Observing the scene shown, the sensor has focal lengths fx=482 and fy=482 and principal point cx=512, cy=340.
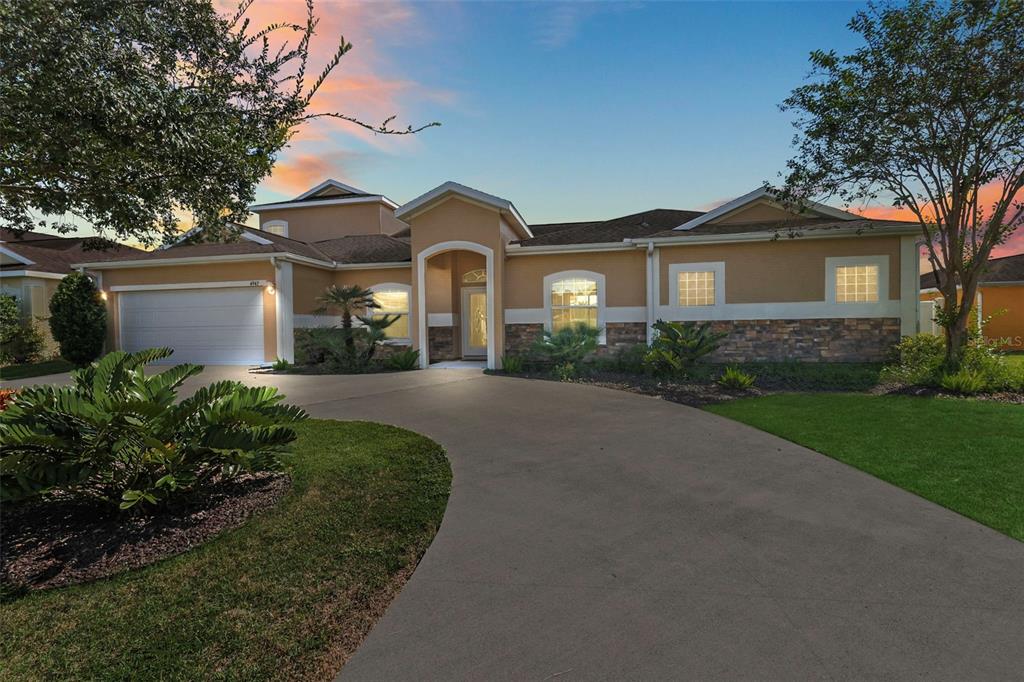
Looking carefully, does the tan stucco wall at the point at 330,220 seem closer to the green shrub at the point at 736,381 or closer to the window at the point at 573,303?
the window at the point at 573,303

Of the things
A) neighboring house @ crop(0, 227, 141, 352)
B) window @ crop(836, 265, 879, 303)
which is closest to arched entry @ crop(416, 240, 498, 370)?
window @ crop(836, 265, 879, 303)

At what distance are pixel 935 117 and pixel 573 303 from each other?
855 cm

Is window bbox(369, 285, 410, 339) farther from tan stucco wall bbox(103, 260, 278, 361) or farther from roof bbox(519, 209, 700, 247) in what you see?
roof bbox(519, 209, 700, 247)

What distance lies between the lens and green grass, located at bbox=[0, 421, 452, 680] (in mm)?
2234

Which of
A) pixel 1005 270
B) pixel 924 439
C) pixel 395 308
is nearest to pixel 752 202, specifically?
pixel 924 439

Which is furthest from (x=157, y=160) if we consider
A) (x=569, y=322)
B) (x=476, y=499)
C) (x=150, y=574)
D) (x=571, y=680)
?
(x=569, y=322)

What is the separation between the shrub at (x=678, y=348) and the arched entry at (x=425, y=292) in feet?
14.1

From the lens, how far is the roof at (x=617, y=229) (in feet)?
45.9

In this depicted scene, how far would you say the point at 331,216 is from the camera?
67.6 ft

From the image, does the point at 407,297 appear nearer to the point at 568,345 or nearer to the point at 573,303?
the point at 573,303

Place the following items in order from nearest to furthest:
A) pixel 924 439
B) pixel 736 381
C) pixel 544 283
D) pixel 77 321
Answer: pixel 924 439 < pixel 736 381 < pixel 544 283 < pixel 77 321

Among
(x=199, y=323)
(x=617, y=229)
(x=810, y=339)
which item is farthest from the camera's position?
(x=617, y=229)

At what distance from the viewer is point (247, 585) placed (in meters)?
2.86

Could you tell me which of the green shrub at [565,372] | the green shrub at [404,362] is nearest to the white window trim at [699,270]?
the green shrub at [565,372]
